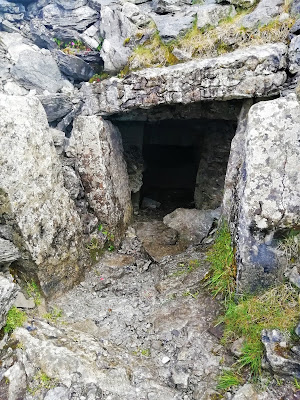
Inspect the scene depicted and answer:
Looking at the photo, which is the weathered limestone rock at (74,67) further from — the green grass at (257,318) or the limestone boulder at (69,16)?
the green grass at (257,318)

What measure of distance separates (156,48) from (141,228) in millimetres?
4032

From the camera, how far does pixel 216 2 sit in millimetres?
6402

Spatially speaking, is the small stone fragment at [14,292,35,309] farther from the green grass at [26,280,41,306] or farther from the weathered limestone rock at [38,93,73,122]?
the weathered limestone rock at [38,93,73,122]

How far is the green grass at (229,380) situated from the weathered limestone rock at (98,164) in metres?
3.91

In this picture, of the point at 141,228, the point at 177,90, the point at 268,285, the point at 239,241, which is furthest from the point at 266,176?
the point at 141,228

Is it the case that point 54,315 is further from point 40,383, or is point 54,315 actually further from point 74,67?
point 74,67

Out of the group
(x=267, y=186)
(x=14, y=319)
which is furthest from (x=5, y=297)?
(x=267, y=186)

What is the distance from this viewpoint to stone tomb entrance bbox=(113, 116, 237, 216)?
838cm

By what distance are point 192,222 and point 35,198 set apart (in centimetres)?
378

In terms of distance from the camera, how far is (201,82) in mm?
5414

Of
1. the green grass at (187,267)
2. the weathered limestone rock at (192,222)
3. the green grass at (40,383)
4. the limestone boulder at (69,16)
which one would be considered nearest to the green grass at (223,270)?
the green grass at (187,267)

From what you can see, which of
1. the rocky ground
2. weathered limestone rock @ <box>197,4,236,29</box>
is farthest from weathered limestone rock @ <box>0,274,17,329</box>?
weathered limestone rock @ <box>197,4,236,29</box>

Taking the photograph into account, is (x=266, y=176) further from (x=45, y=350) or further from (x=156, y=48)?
(x=156, y=48)

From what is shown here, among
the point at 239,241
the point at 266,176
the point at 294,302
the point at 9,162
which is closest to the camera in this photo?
the point at 294,302
